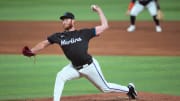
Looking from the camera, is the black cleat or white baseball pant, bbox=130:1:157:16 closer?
the black cleat

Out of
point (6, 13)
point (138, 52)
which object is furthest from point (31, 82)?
point (6, 13)

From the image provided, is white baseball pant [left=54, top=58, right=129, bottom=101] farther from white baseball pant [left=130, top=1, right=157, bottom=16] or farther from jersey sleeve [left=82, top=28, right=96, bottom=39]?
white baseball pant [left=130, top=1, right=157, bottom=16]

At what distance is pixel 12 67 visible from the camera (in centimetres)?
1350

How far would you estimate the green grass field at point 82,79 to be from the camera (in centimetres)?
1158

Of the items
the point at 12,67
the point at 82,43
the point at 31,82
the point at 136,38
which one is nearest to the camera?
the point at 82,43

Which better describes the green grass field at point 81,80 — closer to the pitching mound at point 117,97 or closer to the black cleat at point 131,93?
the pitching mound at point 117,97

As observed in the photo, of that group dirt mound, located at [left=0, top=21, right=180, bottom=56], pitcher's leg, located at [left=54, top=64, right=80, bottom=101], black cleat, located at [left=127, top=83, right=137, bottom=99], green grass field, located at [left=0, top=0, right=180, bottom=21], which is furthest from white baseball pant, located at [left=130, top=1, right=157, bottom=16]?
pitcher's leg, located at [left=54, top=64, right=80, bottom=101]

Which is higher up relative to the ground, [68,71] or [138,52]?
[68,71]

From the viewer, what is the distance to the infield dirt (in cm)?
1552

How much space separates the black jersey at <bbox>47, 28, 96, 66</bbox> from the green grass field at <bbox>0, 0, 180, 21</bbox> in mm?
11046

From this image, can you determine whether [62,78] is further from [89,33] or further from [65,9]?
[65,9]

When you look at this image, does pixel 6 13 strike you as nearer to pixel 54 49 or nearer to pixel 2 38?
pixel 2 38

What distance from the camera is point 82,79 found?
41.9 feet

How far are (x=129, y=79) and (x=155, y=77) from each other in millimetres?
615
